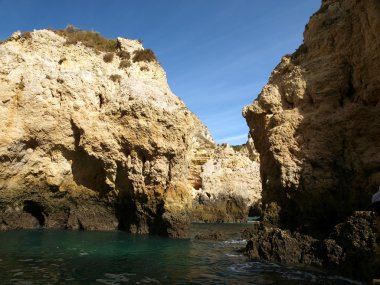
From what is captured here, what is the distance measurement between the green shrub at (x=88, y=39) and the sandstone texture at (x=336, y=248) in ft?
84.5

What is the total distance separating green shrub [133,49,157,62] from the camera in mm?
35656

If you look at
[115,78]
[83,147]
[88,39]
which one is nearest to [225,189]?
[115,78]

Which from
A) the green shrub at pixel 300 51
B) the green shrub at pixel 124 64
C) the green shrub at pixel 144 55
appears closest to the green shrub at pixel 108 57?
the green shrub at pixel 124 64

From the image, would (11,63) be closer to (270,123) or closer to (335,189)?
(270,123)

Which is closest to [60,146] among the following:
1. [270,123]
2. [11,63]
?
[11,63]

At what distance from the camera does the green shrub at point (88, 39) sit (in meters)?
34.6

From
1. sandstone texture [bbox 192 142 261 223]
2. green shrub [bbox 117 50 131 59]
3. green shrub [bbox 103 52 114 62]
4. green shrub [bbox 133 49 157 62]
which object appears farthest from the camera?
sandstone texture [bbox 192 142 261 223]

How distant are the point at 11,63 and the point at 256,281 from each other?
27020mm

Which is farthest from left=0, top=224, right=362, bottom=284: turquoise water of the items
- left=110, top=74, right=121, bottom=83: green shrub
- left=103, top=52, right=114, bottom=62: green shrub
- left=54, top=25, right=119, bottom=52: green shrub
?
left=54, top=25, right=119, bottom=52: green shrub

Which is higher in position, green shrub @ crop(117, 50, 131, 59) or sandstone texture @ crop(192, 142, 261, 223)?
green shrub @ crop(117, 50, 131, 59)

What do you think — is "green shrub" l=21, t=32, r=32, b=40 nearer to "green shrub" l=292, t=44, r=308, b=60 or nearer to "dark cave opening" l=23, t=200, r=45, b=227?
"dark cave opening" l=23, t=200, r=45, b=227

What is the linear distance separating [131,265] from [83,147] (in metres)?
16.6

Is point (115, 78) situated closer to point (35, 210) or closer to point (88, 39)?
point (88, 39)

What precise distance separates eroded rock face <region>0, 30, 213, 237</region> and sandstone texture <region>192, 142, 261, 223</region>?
69.2ft
